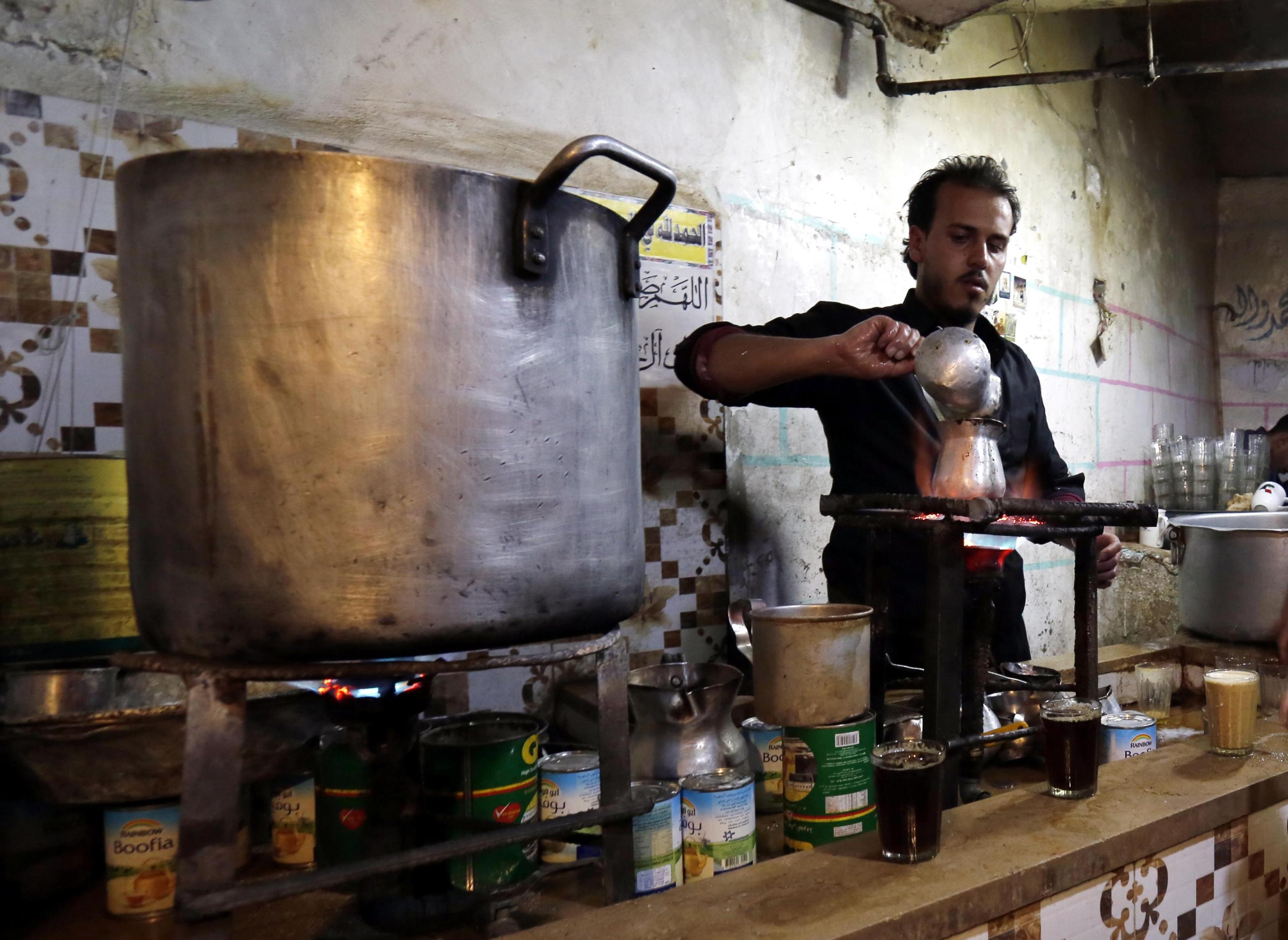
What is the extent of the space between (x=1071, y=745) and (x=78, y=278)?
1854 mm

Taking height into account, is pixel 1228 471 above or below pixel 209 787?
above

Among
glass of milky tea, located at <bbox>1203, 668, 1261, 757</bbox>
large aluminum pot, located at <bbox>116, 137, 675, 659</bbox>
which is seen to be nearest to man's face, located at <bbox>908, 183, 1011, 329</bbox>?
glass of milky tea, located at <bbox>1203, 668, 1261, 757</bbox>

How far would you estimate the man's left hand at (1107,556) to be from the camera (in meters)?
2.15

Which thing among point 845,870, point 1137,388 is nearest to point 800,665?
point 845,870

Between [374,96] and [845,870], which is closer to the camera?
[845,870]

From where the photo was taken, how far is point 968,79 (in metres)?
2.86

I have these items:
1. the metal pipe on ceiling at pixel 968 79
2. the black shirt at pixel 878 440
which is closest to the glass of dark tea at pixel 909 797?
the black shirt at pixel 878 440

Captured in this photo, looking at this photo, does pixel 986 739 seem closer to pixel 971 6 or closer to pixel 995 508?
pixel 995 508

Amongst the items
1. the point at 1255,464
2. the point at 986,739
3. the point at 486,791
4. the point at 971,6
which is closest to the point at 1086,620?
the point at 986,739

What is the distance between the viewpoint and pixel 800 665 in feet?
4.38

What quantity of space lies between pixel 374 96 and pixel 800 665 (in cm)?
Result: 142

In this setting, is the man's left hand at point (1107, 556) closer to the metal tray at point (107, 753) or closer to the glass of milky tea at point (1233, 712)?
the glass of milky tea at point (1233, 712)

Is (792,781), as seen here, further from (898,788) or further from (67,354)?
(67,354)

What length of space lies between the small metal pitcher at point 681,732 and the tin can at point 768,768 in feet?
0.26
